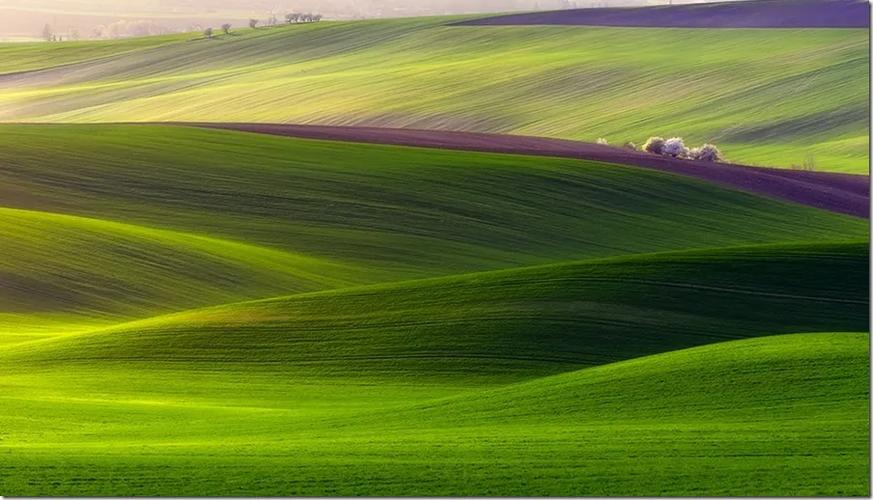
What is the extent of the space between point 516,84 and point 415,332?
2868 centimetres

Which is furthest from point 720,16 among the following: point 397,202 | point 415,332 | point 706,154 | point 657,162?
point 415,332

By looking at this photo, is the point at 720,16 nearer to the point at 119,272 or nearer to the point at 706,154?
the point at 706,154

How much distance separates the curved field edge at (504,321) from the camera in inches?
522

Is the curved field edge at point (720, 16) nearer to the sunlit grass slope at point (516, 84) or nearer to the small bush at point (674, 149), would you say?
the sunlit grass slope at point (516, 84)

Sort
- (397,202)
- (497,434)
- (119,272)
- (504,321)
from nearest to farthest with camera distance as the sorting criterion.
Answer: (497,434) < (504,321) < (119,272) < (397,202)

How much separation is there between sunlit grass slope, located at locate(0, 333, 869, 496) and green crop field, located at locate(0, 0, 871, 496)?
0.09 feet

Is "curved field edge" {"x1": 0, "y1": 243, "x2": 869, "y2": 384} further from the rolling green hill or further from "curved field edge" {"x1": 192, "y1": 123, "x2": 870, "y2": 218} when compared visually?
"curved field edge" {"x1": 192, "y1": 123, "x2": 870, "y2": 218}

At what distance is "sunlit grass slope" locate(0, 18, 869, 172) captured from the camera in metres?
36.0

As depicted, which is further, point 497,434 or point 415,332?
point 415,332

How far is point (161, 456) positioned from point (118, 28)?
21884mm

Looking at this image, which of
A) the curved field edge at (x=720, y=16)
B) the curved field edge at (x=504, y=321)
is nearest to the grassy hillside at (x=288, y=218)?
the curved field edge at (x=504, y=321)

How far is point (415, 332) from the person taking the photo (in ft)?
45.9

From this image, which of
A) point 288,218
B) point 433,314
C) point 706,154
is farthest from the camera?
point 706,154

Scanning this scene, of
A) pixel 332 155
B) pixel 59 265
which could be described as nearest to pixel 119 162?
pixel 332 155
